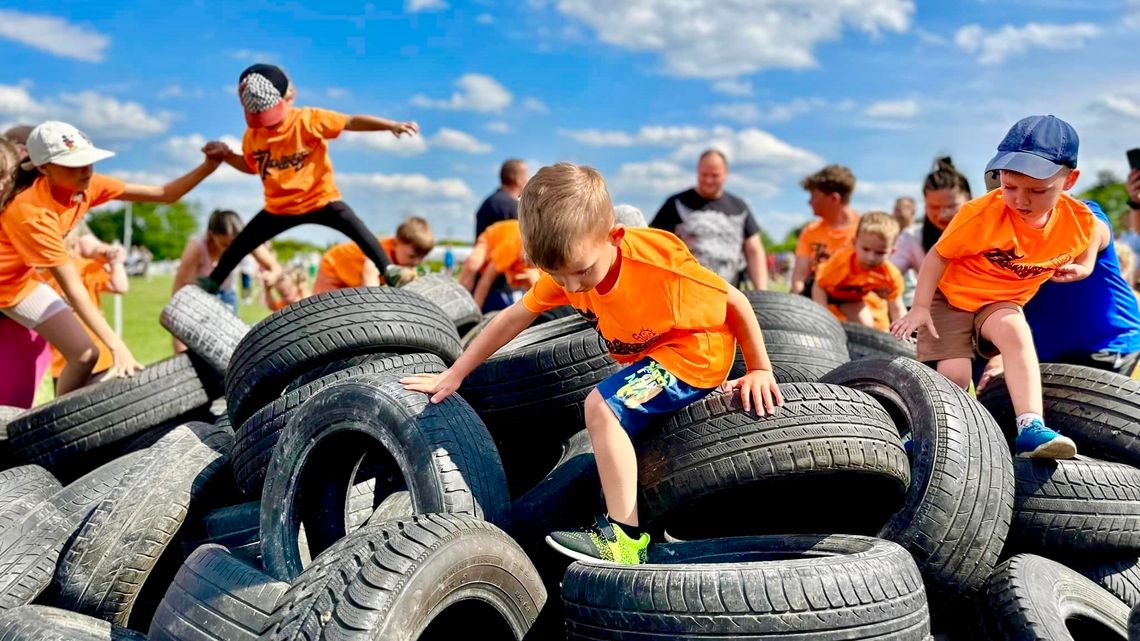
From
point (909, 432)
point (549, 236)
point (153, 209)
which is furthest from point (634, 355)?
point (153, 209)

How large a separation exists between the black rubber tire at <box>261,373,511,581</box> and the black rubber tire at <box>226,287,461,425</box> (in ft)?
2.48

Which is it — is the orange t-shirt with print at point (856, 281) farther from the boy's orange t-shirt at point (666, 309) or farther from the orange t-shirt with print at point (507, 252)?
the boy's orange t-shirt at point (666, 309)

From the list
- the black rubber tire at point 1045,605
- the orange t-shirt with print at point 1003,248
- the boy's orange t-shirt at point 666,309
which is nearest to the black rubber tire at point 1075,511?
the black rubber tire at point 1045,605

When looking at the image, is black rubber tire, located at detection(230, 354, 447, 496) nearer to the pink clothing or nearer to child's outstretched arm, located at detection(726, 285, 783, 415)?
child's outstretched arm, located at detection(726, 285, 783, 415)

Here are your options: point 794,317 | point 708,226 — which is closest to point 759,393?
point 794,317

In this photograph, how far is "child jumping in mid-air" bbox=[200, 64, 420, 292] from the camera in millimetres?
7047

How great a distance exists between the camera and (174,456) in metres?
4.07

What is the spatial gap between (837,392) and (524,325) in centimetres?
121

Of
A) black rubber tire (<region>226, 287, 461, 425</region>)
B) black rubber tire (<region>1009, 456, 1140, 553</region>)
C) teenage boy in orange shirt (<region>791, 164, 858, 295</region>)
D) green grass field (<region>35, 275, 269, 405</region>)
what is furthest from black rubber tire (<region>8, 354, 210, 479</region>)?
teenage boy in orange shirt (<region>791, 164, 858, 295</region>)

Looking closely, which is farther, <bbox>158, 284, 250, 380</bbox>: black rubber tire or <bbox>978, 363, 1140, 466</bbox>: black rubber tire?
<bbox>158, 284, 250, 380</bbox>: black rubber tire

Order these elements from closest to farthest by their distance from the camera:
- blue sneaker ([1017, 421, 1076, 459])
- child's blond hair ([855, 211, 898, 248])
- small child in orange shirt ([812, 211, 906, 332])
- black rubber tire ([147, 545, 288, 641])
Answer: black rubber tire ([147, 545, 288, 641]) → blue sneaker ([1017, 421, 1076, 459]) → child's blond hair ([855, 211, 898, 248]) → small child in orange shirt ([812, 211, 906, 332])

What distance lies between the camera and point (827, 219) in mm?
9289

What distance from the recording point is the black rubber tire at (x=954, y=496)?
332cm

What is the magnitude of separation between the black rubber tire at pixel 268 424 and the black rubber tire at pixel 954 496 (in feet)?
6.68
